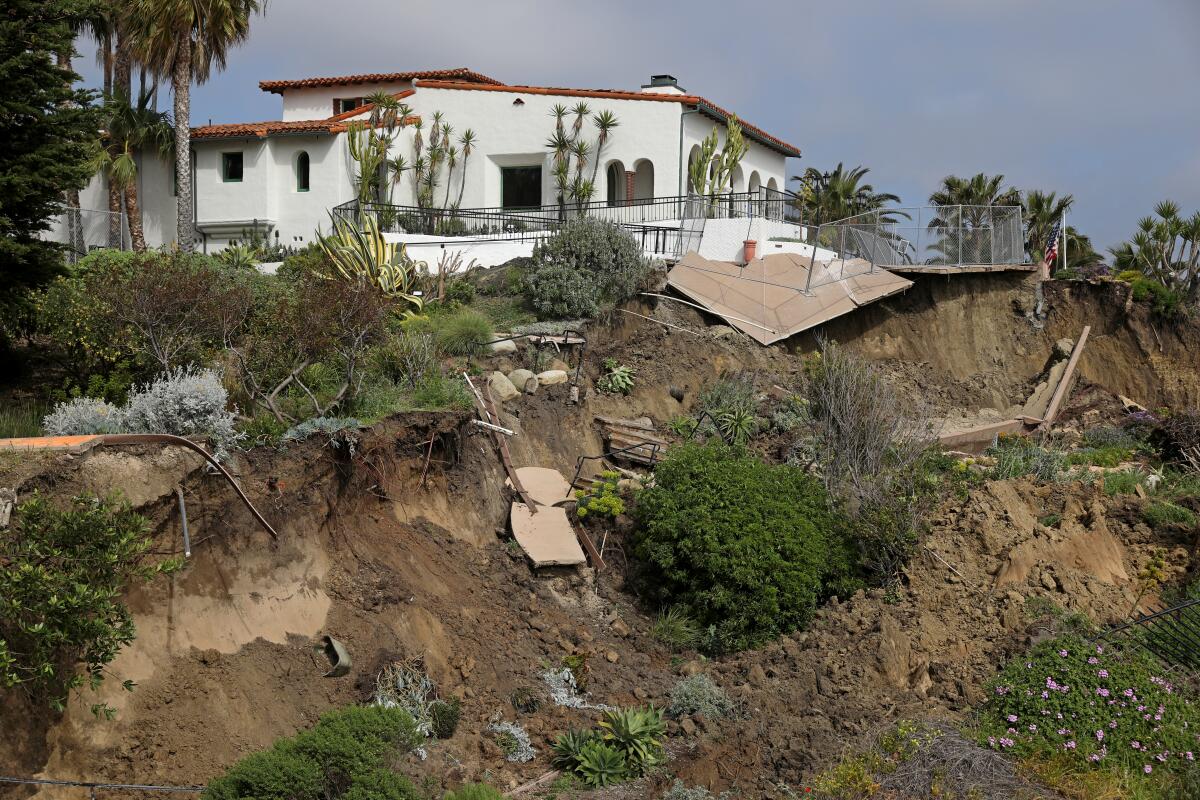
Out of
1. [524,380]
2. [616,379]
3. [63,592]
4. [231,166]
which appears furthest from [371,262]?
[63,592]

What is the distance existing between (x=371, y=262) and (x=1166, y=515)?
14763 millimetres

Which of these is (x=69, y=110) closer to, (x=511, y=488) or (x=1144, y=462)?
(x=511, y=488)

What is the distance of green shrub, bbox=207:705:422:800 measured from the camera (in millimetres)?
9375

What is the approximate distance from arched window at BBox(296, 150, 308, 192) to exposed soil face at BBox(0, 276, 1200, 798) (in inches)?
590

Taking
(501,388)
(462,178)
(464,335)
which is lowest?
(501,388)

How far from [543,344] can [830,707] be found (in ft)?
32.0

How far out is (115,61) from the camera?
106 ft

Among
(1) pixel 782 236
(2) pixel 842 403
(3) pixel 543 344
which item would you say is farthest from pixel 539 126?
(2) pixel 842 403

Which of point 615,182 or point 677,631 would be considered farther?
point 615,182

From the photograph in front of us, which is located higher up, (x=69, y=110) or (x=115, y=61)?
(x=115, y=61)

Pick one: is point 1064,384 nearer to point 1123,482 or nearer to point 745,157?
point 1123,482

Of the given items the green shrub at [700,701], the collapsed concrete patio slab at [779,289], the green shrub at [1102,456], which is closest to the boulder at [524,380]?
the collapsed concrete patio slab at [779,289]

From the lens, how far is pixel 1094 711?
12250 mm

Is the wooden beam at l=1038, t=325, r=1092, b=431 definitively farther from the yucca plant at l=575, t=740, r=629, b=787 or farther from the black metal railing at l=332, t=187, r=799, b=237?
the yucca plant at l=575, t=740, r=629, b=787
